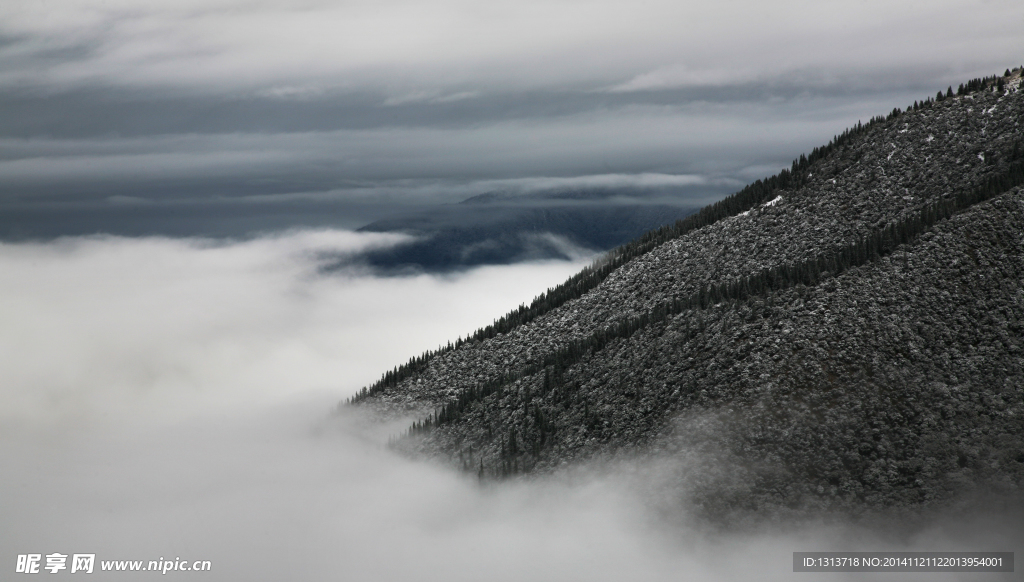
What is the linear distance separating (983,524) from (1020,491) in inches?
414

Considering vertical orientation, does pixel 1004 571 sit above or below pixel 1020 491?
below

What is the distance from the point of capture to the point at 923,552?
19900cm

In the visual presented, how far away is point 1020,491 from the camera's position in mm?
198875

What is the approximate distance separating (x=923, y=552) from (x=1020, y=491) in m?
24.1

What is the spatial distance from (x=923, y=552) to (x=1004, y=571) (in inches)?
615

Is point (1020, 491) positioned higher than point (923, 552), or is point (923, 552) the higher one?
point (1020, 491)

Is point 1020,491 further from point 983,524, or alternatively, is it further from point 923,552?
point 923,552

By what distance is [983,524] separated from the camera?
199 meters

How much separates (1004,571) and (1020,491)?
56.3ft

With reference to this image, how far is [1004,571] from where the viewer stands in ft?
638

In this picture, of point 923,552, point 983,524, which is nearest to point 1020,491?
point 983,524
